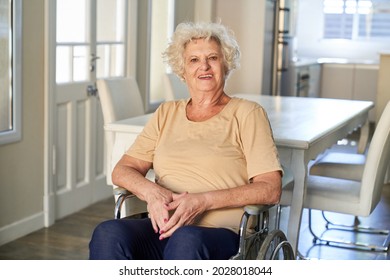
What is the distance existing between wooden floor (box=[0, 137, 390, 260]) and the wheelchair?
1.31m

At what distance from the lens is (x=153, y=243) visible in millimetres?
2303

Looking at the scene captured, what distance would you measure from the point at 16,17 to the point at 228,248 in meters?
2.00

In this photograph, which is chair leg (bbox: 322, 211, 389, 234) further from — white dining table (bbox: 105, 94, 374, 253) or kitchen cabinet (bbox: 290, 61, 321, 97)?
kitchen cabinet (bbox: 290, 61, 321, 97)

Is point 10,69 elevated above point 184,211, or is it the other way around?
point 10,69

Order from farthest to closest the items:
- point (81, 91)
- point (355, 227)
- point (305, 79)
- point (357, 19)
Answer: point (357, 19), point (305, 79), point (81, 91), point (355, 227)

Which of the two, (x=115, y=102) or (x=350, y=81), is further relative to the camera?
(x=350, y=81)

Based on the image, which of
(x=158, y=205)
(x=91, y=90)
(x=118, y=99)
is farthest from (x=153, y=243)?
(x=91, y=90)

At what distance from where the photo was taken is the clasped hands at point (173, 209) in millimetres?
2244

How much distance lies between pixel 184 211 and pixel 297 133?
106 centimetres

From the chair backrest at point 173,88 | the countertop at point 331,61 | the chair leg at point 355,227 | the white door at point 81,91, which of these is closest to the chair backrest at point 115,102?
the chair backrest at point 173,88

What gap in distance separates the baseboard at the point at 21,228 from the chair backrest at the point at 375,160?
6.01 ft

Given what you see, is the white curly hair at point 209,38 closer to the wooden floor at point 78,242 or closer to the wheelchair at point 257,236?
the wheelchair at point 257,236

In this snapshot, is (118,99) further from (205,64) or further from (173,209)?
(173,209)
